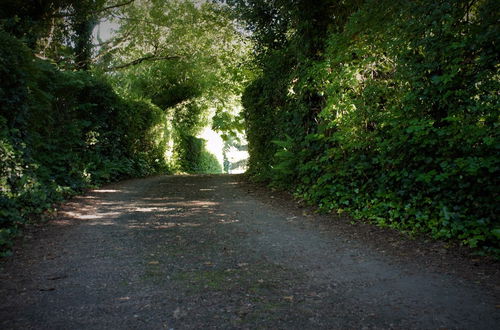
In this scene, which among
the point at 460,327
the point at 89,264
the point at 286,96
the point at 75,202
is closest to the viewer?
the point at 460,327

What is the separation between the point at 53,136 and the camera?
9828 millimetres

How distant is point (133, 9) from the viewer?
64.3 feet

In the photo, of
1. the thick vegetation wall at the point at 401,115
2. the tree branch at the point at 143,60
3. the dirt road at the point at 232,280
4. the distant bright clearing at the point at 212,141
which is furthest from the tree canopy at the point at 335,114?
the distant bright clearing at the point at 212,141

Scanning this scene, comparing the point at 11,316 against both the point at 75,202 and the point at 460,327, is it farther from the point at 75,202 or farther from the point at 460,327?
the point at 75,202

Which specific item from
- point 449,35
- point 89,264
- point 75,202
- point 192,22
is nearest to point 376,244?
point 449,35

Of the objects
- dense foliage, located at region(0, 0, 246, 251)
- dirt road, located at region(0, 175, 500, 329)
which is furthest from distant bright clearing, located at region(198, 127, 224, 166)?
dirt road, located at region(0, 175, 500, 329)

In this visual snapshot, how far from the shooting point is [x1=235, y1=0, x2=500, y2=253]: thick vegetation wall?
15.4 ft

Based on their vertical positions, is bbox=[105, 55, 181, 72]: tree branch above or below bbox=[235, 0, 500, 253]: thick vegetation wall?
above

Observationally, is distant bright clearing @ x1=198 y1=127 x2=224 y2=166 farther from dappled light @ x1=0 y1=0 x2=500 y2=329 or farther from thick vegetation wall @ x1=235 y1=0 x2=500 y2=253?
thick vegetation wall @ x1=235 y1=0 x2=500 y2=253

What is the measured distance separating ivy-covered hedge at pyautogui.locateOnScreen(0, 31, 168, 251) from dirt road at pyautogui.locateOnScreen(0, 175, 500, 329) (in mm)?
1081

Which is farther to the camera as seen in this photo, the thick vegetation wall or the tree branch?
the tree branch

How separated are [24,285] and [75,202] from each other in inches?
202

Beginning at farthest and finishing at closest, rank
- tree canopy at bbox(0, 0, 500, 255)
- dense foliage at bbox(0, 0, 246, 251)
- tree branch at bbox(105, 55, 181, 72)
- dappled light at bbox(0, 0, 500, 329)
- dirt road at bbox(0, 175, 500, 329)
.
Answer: tree branch at bbox(105, 55, 181, 72) < dense foliage at bbox(0, 0, 246, 251) < tree canopy at bbox(0, 0, 500, 255) < dappled light at bbox(0, 0, 500, 329) < dirt road at bbox(0, 175, 500, 329)

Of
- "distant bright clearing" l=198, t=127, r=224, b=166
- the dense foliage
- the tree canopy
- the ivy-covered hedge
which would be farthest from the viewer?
"distant bright clearing" l=198, t=127, r=224, b=166
